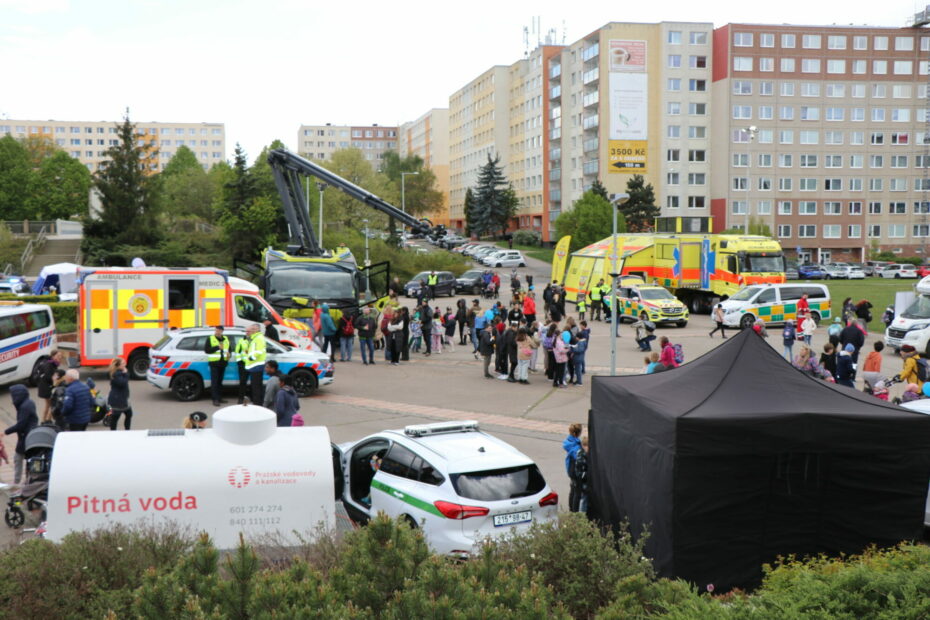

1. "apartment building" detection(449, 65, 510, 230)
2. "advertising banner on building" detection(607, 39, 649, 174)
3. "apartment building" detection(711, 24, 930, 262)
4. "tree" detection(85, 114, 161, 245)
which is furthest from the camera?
"apartment building" detection(449, 65, 510, 230)

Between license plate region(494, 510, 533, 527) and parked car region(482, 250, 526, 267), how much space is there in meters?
60.9

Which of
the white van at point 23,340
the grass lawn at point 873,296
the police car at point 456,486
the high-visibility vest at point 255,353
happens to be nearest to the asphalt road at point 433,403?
the white van at point 23,340

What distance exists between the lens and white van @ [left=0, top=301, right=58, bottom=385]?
1867cm

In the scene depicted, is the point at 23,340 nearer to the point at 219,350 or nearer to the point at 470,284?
the point at 219,350

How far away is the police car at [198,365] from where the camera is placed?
17.6 meters

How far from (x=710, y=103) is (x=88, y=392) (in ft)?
247

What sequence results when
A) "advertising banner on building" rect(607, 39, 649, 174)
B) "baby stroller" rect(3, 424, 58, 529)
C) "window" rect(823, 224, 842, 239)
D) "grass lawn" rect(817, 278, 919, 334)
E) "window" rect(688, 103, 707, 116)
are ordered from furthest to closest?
"window" rect(823, 224, 842, 239) → "window" rect(688, 103, 707, 116) → "advertising banner on building" rect(607, 39, 649, 174) → "grass lawn" rect(817, 278, 919, 334) → "baby stroller" rect(3, 424, 58, 529)

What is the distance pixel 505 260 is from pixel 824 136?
34.4 metres

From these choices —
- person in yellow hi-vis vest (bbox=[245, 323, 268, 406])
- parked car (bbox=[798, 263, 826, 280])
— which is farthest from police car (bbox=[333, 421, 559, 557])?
parked car (bbox=[798, 263, 826, 280])

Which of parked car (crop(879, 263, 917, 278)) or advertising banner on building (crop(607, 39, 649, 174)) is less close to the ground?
advertising banner on building (crop(607, 39, 649, 174))

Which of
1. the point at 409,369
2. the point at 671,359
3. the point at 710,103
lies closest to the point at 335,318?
the point at 409,369

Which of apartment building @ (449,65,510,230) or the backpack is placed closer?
the backpack

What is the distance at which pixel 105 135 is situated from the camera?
168 metres

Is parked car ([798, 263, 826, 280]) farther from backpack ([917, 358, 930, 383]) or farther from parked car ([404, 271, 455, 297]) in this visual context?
backpack ([917, 358, 930, 383])
